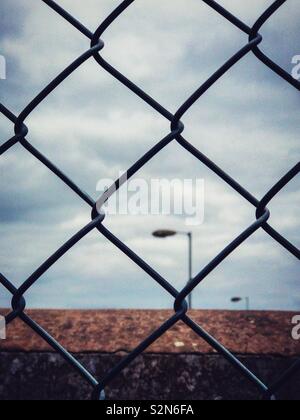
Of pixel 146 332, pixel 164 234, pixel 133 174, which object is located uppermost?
pixel 164 234

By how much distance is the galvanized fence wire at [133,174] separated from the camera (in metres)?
0.77

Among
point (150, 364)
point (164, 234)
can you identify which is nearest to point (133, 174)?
point (150, 364)

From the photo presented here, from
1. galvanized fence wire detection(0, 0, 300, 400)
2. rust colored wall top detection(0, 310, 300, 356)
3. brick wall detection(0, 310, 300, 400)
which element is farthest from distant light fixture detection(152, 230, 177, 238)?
galvanized fence wire detection(0, 0, 300, 400)

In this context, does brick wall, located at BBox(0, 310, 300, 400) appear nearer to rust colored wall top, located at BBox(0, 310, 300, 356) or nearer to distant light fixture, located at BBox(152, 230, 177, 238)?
rust colored wall top, located at BBox(0, 310, 300, 356)

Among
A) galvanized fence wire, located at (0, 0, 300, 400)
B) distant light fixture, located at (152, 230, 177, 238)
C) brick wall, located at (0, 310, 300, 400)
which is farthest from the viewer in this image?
distant light fixture, located at (152, 230, 177, 238)

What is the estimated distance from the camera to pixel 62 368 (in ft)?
12.2

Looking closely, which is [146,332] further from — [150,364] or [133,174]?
[133,174]

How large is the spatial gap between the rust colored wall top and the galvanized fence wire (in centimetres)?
298

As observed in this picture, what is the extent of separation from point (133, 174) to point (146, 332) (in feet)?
10.5

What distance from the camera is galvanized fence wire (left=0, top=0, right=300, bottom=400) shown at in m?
0.77

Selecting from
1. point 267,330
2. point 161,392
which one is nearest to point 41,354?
point 161,392

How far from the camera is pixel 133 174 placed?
0.79 metres

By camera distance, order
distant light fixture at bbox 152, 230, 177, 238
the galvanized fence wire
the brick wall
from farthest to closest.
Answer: distant light fixture at bbox 152, 230, 177, 238 → the brick wall → the galvanized fence wire

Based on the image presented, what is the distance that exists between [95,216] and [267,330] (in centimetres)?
348
